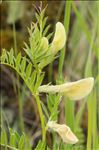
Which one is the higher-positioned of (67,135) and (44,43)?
(44,43)

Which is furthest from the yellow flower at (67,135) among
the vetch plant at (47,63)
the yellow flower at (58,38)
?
the yellow flower at (58,38)

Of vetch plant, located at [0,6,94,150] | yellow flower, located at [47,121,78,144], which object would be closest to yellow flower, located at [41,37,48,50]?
vetch plant, located at [0,6,94,150]

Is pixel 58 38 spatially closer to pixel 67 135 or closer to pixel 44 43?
pixel 44 43

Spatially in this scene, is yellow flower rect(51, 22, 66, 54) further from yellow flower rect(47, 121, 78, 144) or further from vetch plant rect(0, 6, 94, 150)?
yellow flower rect(47, 121, 78, 144)

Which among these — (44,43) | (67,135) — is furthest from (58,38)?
(67,135)

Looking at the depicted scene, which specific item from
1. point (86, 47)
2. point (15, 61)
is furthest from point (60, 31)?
point (86, 47)

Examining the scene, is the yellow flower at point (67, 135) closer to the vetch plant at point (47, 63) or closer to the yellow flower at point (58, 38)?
the vetch plant at point (47, 63)

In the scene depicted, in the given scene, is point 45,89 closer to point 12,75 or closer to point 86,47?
point 12,75

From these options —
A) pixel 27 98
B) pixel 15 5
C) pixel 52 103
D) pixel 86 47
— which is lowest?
pixel 52 103
